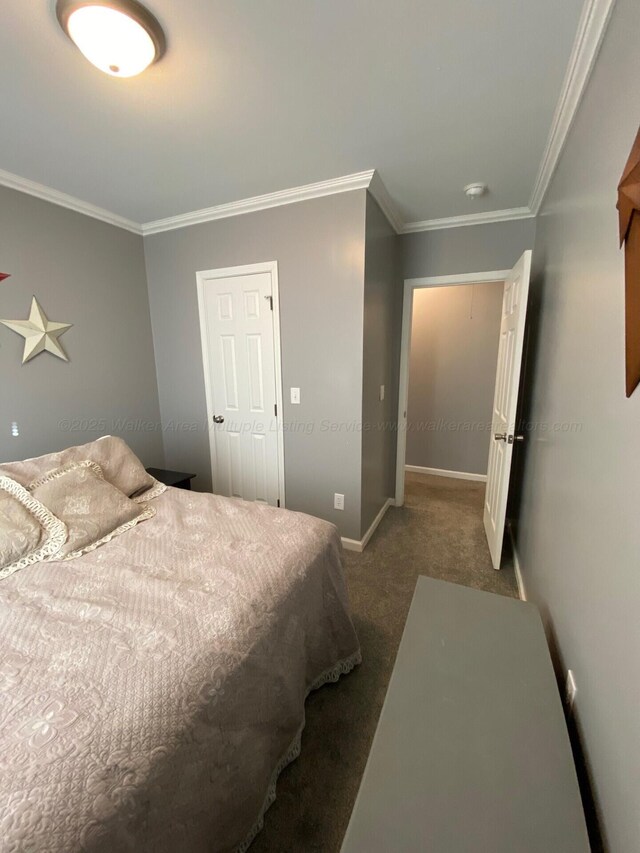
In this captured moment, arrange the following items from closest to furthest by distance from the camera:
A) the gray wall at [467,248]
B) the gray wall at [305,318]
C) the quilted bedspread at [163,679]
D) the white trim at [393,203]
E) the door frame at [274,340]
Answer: the quilted bedspread at [163,679] < the white trim at [393,203] < the gray wall at [305,318] < the door frame at [274,340] < the gray wall at [467,248]

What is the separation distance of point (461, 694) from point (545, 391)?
1.52m

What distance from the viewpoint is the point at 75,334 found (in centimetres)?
253

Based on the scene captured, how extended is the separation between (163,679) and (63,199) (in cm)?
294

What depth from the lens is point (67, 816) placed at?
63cm

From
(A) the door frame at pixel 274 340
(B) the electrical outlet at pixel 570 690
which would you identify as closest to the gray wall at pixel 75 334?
(A) the door frame at pixel 274 340

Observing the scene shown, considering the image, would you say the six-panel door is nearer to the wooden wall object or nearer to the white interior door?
the white interior door

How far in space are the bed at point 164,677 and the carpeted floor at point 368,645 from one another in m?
0.08

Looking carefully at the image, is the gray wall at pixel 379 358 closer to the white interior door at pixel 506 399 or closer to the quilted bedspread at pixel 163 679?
the white interior door at pixel 506 399

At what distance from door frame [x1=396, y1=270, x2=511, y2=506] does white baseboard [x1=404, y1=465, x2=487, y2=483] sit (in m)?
0.73

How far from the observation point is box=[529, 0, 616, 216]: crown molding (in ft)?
3.59

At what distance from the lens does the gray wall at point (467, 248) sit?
2.66 m

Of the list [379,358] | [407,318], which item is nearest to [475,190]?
[407,318]

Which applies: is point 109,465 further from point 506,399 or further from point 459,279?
point 459,279

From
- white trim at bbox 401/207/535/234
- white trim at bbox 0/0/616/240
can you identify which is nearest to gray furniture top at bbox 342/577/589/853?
white trim at bbox 0/0/616/240
